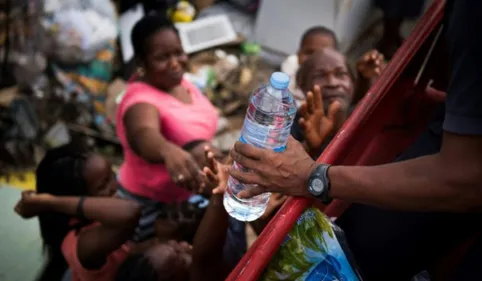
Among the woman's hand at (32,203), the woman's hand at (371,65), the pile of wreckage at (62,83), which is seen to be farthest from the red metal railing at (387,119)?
the pile of wreckage at (62,83)

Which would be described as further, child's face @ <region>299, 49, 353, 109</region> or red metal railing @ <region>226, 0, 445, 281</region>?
child's face @ <region>299, 49, 353, 109</region>

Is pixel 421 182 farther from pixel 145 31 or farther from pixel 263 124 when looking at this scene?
pixel 145 31

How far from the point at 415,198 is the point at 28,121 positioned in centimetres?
285

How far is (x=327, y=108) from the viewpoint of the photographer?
2.18 meters

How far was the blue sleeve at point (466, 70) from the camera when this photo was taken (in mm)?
1057

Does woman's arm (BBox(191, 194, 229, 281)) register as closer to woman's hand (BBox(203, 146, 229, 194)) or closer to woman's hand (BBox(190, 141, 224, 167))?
woman's hand (BBox(203, 146, 229, 194))

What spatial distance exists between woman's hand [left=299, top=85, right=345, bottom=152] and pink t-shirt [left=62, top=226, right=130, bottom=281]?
75cm

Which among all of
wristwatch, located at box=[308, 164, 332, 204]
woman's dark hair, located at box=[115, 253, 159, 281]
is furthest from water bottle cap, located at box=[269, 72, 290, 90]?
woman's dark hair, located at box=[115, 253, 159, 281]

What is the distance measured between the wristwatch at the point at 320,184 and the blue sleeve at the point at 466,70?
28 centimetres

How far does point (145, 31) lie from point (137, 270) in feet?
3.37

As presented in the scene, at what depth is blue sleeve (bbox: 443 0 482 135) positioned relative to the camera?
106 centimetres

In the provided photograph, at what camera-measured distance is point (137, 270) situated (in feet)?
5.79

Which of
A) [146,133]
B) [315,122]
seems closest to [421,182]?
[315,122]

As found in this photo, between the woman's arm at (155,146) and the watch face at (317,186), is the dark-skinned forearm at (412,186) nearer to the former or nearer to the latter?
the watch face at (317,186)
